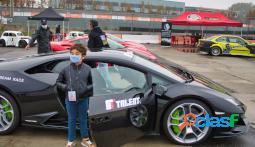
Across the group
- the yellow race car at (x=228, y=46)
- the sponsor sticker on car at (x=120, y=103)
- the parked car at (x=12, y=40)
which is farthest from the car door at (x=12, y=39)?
the sponsor sticker on car at (x=120, y=103)

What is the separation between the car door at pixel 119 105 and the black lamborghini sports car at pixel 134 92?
1 cm

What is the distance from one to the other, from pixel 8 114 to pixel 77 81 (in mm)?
1397

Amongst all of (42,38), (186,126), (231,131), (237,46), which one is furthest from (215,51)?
(186,126)

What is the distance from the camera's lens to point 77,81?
3955mm

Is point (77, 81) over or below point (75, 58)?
below

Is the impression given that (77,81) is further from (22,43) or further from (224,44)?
(22,43)

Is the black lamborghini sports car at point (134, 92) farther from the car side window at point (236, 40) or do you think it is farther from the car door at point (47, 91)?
the car side window at point (236, 40)

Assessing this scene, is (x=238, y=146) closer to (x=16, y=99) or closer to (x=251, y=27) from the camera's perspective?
(x=16, y=99)

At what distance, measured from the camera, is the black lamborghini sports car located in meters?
4.45

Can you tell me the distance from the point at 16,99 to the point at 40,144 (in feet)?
2.27

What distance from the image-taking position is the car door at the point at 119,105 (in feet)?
11.2

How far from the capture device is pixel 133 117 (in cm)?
372

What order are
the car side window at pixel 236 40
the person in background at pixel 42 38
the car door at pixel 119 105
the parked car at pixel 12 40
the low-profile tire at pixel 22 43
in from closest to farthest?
1. the car door at pixel 119 105
2. the person in background at pixel 42 38
3. the car side window at pixel 236 40
4. the low-profile tire at pixel 22 43
5. the parked car at pixel 12 40

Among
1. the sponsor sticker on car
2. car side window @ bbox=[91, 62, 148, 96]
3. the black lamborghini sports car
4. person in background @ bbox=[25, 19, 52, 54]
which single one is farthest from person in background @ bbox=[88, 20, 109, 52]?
the sponsor sticker on car
